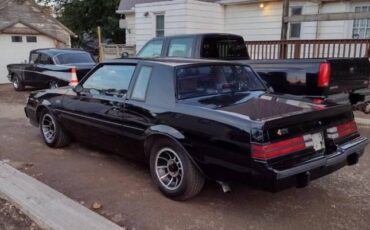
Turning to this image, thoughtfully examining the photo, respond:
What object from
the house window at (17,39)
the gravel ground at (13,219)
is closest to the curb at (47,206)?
the gravel ground at (13,219)

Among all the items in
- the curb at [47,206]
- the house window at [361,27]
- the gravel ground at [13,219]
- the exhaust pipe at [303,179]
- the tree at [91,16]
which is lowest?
the gravel ground at [13,219]

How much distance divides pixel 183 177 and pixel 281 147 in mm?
1089

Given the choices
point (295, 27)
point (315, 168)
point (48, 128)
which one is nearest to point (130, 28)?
point (295, 27)

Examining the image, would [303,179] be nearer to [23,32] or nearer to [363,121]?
[363,121]

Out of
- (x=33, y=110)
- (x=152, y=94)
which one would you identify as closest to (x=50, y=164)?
(x=33, y=110)

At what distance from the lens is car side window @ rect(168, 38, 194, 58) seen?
305 inches

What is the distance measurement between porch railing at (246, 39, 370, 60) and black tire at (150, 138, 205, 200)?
7071 millimetres

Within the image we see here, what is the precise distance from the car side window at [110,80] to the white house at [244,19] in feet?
27.5

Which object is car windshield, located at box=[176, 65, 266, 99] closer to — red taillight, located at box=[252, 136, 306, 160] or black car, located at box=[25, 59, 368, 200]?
black car, located at box=[25, 59, 368, 200]

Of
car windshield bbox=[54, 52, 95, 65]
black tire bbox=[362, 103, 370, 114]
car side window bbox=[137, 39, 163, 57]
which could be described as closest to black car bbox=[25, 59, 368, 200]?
black tire bbox=[362, 103, 370, 114]

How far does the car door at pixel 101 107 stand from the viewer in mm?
4656

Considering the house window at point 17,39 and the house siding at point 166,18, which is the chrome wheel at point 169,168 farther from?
the house window at point 17,39

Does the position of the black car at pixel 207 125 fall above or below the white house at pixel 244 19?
below

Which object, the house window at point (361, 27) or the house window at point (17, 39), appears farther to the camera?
the house window at point (17, 39)
